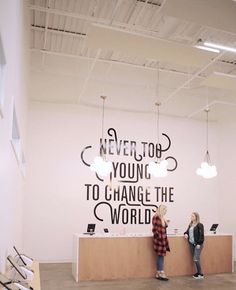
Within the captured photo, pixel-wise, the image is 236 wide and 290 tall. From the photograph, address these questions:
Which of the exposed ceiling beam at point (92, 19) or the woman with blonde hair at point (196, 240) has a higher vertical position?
the exposed ceiling beam at point (92, 19)

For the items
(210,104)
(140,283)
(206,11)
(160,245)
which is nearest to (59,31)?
(206,11)

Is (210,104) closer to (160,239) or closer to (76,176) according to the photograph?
(160,239)

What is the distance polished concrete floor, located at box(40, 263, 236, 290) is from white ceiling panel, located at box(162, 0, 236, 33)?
4.92 m

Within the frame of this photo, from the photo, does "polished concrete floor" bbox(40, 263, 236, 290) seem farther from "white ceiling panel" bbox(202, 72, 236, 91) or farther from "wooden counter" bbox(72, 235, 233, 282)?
"white ceiling panel" bbox(202, 72, 236, 91)

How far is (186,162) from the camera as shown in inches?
418

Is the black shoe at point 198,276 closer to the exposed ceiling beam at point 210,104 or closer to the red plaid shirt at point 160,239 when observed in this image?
the red plaid shirt at point 160,239

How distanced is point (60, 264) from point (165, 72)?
5.65 metres

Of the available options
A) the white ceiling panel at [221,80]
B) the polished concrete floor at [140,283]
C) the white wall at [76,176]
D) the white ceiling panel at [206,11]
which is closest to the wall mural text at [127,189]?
the white wall at [76,176]

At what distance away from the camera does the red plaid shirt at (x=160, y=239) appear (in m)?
7.34

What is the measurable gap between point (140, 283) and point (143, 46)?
4757 mm

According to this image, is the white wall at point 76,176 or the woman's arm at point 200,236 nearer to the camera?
the woman's arm at point 200,236

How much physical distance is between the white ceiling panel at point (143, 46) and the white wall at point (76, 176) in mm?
4698

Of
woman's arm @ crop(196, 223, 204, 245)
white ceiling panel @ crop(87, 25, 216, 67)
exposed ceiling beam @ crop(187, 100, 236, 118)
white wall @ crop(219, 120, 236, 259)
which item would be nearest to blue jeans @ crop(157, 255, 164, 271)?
woman's arm @ crop(196, 223, 204, 245)

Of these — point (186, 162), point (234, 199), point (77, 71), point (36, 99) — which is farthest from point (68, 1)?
point (234, 199)
